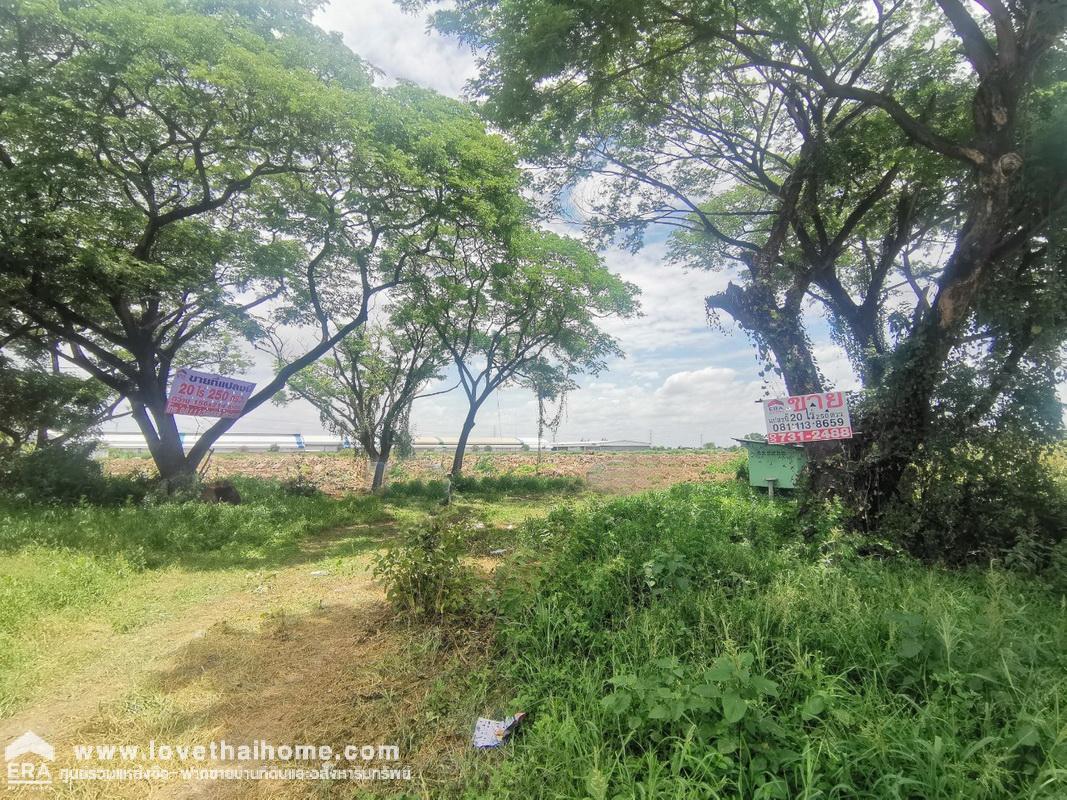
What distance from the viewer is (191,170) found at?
8.75m

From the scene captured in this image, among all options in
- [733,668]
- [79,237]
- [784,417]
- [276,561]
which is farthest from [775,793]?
[79,237]

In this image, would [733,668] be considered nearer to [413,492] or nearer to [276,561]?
[276,561]

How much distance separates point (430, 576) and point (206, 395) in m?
7.96

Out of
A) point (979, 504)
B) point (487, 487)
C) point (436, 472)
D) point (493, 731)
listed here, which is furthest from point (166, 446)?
point (979, 504)

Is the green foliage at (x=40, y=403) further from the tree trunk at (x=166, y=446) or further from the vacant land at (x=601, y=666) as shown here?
the vacant land at (x=601, y=666)

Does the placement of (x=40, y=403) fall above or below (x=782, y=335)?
below

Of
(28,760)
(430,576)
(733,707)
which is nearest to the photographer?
(733,707)

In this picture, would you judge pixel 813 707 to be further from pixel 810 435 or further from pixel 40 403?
pixel 40 403

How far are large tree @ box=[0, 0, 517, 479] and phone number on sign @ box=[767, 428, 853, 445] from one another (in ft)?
23.7

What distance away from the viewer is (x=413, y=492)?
13359mm

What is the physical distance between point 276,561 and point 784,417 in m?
6.44

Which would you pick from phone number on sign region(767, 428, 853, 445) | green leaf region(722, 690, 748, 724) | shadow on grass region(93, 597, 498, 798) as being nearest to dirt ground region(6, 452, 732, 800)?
shadow on grass region(93, 597, 498, 798)

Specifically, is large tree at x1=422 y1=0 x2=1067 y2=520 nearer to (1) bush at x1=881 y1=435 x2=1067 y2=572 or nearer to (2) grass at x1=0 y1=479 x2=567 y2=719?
(1) bush at x1=881 y1=435 x2=1067 y2=572

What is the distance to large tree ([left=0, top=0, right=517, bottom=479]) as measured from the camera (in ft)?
22.5
